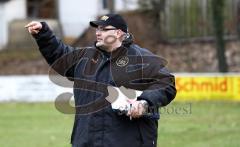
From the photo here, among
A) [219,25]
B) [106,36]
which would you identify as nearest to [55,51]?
[106,36]

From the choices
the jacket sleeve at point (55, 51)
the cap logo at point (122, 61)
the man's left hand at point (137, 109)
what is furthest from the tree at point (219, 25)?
the man's left hand at point (137, 109)

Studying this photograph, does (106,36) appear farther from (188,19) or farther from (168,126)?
(188,19)

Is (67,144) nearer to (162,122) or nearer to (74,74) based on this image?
(162,122)

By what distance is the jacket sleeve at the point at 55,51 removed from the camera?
20.2 ft

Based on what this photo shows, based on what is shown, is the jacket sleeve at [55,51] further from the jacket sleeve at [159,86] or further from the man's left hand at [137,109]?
the man's left hand at [137,109]

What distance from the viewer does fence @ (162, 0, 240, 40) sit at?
115 feet

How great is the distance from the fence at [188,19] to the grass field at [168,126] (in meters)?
14.4

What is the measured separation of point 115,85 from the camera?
603 centimetres

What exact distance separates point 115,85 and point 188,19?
29.8 metres

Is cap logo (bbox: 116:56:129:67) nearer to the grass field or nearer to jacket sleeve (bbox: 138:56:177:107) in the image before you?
jacket sleeve (bbox: 138:56:177:107)

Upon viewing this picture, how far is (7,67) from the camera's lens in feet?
109

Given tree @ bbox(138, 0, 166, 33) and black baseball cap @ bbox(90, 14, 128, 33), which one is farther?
tree @ bbox(138, 0, 166, 33)

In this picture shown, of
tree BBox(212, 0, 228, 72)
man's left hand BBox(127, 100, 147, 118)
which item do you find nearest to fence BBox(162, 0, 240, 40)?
tree BBox(212, 0, 228, 72)

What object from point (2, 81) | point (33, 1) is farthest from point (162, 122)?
point (33, 1)
